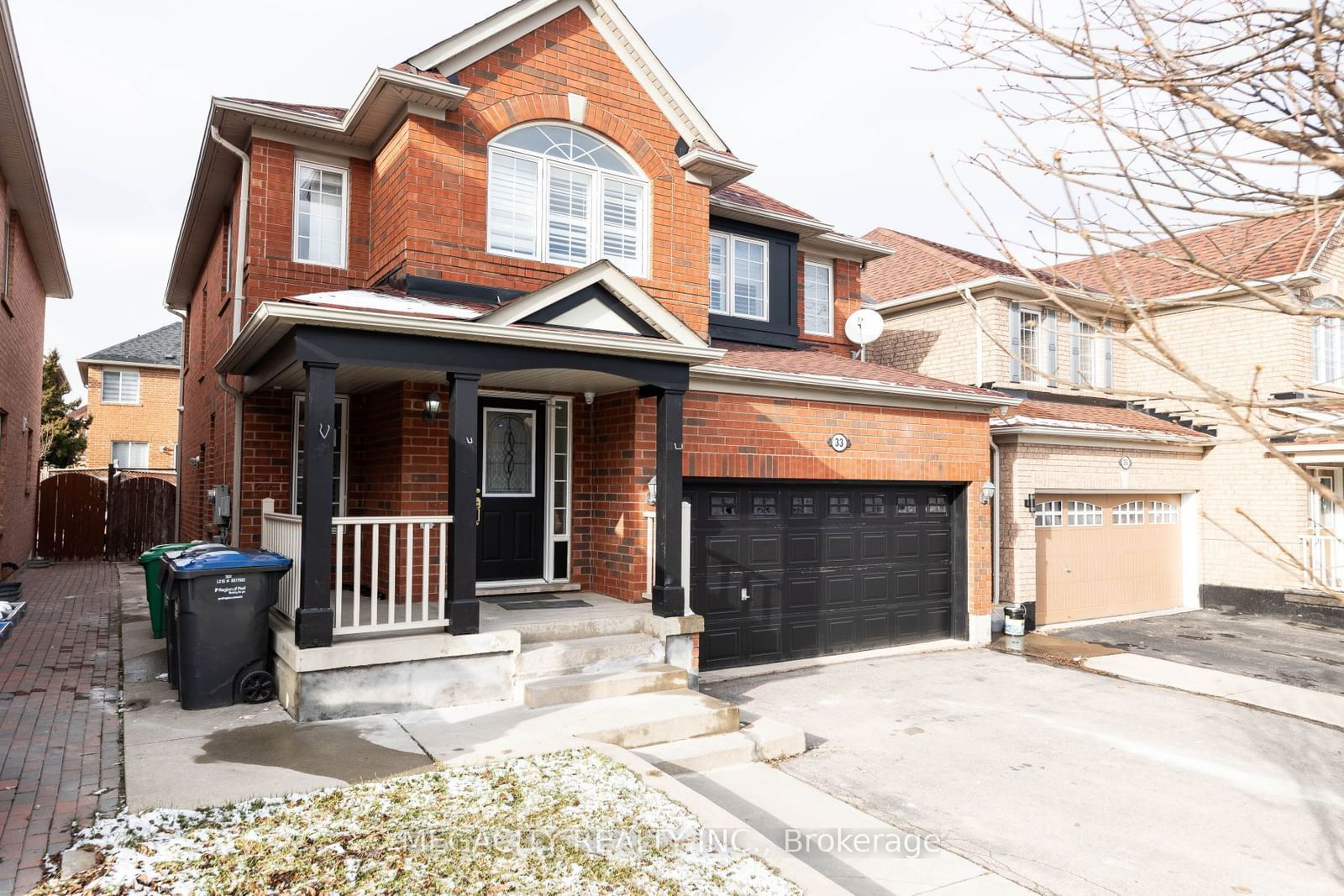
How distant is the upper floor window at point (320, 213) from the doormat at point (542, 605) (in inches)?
166

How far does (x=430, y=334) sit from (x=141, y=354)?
2479 centimetres

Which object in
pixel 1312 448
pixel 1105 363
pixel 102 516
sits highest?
pixel 1105 363


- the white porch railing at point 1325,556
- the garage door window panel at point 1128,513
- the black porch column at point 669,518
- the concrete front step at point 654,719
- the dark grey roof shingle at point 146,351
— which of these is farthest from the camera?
the dark grey roof shingle at point 146,351

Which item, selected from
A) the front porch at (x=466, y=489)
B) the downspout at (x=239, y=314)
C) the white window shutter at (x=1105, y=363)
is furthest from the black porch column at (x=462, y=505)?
the white window shutter at (x=1105, y=363)

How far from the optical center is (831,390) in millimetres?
10039

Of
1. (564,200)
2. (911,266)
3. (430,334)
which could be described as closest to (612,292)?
(430,334)

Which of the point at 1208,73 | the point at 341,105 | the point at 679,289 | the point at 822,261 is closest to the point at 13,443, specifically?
the point at 341,105

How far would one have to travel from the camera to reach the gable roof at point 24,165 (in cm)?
782

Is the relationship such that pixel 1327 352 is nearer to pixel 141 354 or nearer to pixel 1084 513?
pixel 1084 513

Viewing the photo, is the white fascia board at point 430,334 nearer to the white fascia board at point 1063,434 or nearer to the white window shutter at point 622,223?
the white window shutter at point 622,223

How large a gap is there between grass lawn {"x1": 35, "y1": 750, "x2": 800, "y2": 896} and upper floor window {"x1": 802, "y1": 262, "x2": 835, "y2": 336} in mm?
9417

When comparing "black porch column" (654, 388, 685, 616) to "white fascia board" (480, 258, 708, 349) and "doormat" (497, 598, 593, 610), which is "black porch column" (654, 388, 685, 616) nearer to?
"white fascia board" (480, 258, 708, 349)

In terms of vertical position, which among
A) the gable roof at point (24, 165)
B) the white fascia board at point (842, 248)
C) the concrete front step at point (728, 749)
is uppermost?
the gable roof at point (24, 165)

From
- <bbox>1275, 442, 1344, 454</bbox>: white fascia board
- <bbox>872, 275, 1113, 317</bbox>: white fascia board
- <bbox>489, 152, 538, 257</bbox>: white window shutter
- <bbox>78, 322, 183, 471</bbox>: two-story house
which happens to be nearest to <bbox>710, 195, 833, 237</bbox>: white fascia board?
<bbox>872, 275, 1113, 317</bbox>: white fascia board
